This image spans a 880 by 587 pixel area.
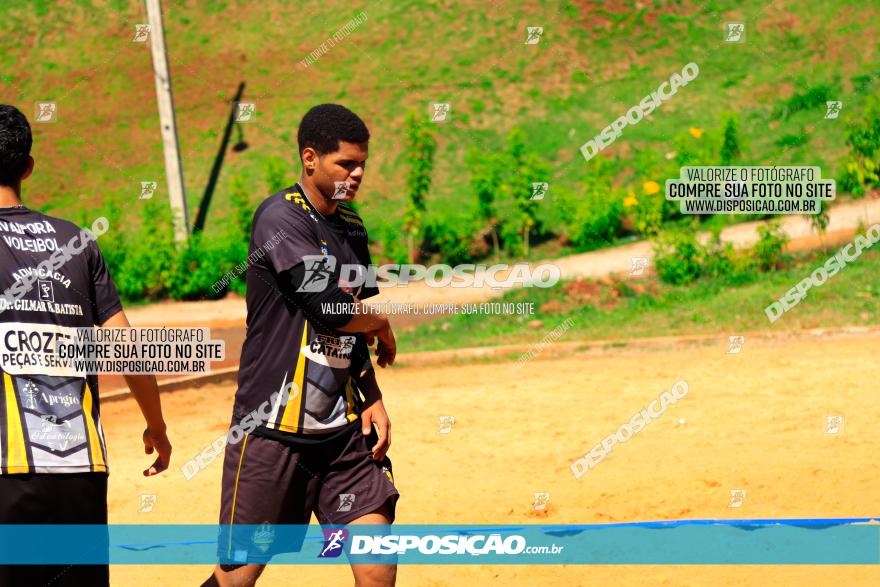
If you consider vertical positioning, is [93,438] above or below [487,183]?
below

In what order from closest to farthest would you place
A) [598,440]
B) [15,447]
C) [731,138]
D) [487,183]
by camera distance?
[15,447], [598,440], [487,183], [731,138]

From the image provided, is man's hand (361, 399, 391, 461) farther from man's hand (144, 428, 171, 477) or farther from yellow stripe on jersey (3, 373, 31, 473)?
yellow stripe on jersey (3, 373, 31, 473)

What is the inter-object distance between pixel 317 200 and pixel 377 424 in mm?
995

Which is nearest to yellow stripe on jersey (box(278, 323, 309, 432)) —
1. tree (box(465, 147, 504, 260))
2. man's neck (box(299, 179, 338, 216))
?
man's neck (box(299, 179, 338, 216))

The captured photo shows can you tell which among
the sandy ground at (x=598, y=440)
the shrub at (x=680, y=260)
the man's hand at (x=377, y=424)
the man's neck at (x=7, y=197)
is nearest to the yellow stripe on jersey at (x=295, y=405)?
the man's hand at (x=377, y=424)

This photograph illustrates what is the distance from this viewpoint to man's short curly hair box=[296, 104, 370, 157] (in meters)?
4.34

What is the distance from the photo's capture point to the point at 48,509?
12.0 feet

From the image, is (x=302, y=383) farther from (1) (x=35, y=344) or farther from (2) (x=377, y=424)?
(1) (x=35, y=344)

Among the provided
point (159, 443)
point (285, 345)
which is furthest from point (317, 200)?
point (159, 443)

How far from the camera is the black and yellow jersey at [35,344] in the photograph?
3.62 metres

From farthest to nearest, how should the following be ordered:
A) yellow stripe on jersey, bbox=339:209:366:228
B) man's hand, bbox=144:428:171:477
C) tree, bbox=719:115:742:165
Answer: tree, bbox=719:115:742:165 < yellow stripe on jersey, bbox=339:209:366:228 < man's hand, bbox=144:428:171:477

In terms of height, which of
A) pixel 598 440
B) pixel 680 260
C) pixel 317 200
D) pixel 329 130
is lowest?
pixel 598 440

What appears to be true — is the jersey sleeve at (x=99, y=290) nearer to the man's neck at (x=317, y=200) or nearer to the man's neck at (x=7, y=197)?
Result: the man's neck at (x=7, y=197)

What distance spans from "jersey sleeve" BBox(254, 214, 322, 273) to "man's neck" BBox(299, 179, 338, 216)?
A: 0.11m
